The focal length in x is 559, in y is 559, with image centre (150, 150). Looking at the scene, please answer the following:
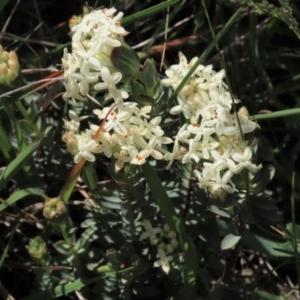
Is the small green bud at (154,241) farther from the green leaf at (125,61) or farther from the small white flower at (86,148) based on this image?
the green leaf at (125,61)

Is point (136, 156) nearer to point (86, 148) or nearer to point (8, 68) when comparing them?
point (86, 148)

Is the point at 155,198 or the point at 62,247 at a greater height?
the point at 155,198

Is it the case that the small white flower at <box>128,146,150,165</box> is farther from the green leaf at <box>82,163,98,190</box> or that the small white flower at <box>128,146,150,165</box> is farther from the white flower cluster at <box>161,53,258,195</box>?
the green leaf at <box>82,163,98,190</box>

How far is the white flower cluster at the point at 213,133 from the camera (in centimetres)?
192

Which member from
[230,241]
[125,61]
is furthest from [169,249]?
[125,61]

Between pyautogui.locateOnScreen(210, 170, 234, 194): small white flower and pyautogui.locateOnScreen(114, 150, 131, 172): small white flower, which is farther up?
pyautogui.locateOnScreen(114, 150, 131, 172): small white flower

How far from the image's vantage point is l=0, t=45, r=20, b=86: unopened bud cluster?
2.29 meters

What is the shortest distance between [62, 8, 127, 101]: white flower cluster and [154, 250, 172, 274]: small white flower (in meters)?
0.71

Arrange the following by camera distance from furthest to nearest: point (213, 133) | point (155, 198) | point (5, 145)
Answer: point (5, 145), point (155, 198), point (213, 133)

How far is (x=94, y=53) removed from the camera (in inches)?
76.4

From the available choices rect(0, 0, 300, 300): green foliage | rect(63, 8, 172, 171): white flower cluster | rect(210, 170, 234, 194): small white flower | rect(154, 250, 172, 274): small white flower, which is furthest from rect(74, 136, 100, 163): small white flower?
rect(154, 250, 172, 274): small white flower

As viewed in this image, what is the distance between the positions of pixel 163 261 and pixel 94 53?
0.88 m

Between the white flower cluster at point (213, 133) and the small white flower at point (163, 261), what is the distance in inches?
17.0

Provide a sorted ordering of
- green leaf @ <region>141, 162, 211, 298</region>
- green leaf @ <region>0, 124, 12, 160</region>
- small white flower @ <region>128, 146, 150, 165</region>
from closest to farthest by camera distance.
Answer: small white flower @ <region>128, 146, 150, 165</region> < green leaf @ <region>141, 162, 211, 298</region> < green leaf @ <region>0, 124, 12, 160</region>
